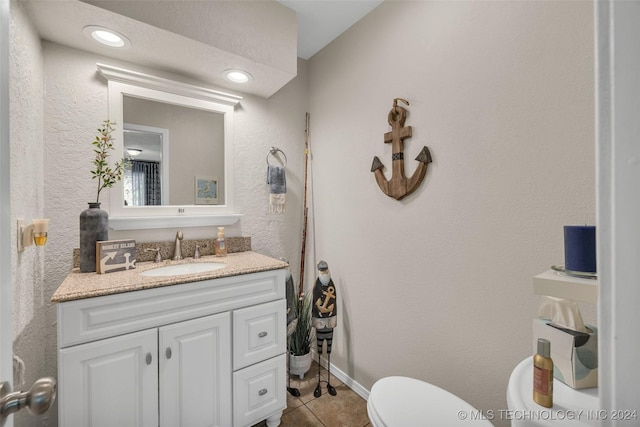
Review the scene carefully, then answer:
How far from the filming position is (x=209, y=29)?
57.0 inches

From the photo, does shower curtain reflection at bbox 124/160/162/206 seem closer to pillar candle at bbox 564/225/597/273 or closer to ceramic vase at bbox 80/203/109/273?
ceramic vase at bbox 80/203/109/273

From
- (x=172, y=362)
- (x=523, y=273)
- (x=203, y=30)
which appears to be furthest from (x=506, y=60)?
(x=172, y=362)

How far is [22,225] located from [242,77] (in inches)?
53.9

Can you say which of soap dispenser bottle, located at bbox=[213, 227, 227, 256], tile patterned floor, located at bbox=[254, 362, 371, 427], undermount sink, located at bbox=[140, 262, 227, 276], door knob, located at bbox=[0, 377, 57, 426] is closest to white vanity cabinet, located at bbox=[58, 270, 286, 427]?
tile patterned floor, located at bbox=[254, 362, 371, 427]

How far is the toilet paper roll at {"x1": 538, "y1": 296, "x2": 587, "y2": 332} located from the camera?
2.31 feet

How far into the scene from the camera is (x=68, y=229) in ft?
4.78

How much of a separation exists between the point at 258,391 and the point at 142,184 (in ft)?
4.58

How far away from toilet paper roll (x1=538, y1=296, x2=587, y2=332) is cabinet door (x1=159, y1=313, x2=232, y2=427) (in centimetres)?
132

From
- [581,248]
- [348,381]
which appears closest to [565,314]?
[581,248]

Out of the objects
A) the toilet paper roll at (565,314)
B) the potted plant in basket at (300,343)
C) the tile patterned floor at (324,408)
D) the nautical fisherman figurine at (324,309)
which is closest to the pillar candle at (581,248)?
the toilet paper roll at (565,314)

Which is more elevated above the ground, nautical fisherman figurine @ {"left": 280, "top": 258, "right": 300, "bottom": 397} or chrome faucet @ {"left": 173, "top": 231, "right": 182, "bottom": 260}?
chrome faucet @ {"left": 173, "top": 231, "right": 182, "bottom": 260}

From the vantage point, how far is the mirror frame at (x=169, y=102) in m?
1.57

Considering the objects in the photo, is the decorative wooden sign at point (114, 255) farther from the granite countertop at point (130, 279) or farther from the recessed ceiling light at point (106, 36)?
the recessed ceiling light at point (106, 36)

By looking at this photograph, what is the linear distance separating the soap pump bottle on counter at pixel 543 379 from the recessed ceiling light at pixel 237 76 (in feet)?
6.36
